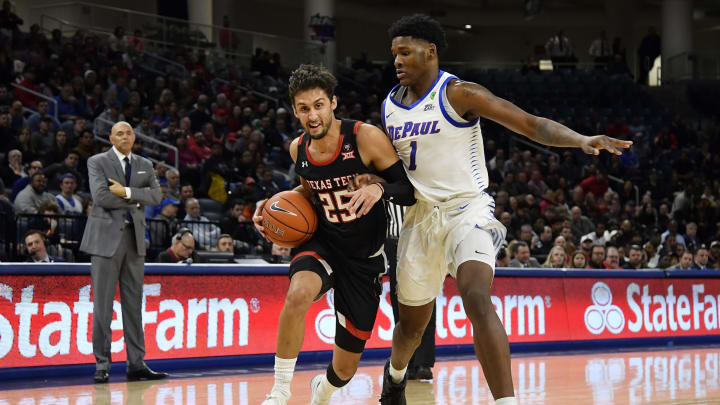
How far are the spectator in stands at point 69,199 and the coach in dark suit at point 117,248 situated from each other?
123 inches

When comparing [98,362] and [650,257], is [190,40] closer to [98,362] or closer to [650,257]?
[650,257]

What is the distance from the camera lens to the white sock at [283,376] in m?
4.95

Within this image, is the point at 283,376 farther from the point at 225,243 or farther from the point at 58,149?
the point at 58,149

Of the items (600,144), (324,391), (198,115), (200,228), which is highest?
(198,115)

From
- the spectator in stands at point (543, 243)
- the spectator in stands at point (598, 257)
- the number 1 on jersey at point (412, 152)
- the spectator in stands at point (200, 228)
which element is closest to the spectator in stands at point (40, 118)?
the spectator in stands at point (200, 228)

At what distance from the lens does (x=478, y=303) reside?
15.2 ft

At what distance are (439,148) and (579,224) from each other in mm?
11704

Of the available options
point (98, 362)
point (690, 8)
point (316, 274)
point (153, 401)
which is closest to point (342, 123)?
point (316, 274)

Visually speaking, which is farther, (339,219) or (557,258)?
(557,258)

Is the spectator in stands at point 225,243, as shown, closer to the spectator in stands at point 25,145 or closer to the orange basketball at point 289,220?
the spectator in stands at point 25,145

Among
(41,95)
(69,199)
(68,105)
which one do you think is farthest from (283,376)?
(68,105)

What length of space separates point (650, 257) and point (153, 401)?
10.6m

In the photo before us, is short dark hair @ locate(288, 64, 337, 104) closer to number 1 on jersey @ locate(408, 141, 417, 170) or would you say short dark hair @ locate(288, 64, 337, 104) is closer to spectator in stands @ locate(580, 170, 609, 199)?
number 1 on jersey @ locate(408, 141, 417, 170)

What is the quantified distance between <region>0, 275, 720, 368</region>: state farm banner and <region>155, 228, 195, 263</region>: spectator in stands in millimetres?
975
